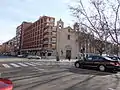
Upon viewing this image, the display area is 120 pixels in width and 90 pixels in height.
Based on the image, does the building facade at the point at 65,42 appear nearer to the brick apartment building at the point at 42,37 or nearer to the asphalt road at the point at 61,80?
the brick apartment building at the point at 42,37

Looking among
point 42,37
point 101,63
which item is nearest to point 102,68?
point 101,63

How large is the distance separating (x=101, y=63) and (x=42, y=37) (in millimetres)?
75133

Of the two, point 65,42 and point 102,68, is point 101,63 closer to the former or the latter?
point 102,68

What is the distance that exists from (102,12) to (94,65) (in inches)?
467

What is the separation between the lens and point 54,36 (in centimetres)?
8562

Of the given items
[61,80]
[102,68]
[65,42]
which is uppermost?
[65,42]

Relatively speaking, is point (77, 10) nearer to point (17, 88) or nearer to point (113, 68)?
point (113, 68)

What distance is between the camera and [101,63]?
64.4 ft

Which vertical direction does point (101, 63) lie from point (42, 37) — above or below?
below

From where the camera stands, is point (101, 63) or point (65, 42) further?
point (65, 42)

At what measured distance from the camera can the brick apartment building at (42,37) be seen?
85050 millimetres

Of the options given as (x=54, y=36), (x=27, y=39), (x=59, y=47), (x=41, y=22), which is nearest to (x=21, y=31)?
(x=27, y=39)

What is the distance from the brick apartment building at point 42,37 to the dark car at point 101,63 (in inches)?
2467

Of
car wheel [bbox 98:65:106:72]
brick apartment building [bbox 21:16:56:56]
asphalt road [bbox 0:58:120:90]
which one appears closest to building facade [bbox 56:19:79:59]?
brick apartment building [bbox 21:16:56:56]
